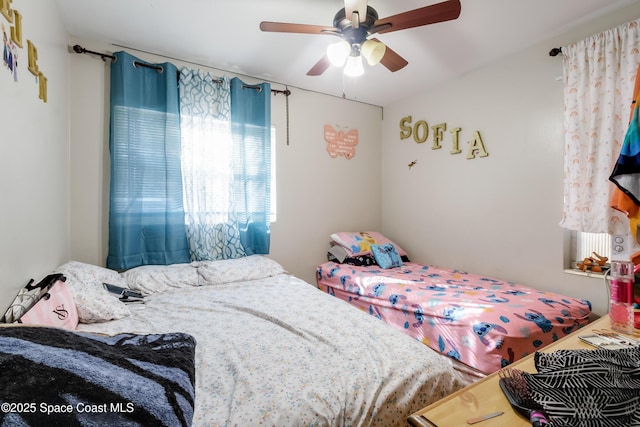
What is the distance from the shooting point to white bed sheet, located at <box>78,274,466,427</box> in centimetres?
90

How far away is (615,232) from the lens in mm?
1846

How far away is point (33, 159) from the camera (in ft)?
4.58

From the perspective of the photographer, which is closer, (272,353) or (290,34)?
(272,353)

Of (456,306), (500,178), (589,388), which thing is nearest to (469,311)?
(456,306)

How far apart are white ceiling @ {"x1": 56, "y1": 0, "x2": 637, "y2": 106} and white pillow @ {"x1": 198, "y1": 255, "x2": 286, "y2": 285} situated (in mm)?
1745

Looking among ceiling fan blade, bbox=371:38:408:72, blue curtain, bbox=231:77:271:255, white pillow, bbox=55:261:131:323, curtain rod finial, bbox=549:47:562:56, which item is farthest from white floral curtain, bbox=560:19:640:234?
white pillow, bbox=55:261:131:323

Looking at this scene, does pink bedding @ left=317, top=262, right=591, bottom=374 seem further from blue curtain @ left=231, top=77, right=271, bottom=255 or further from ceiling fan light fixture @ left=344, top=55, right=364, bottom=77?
ceiling fan light fixture @ left=344, top=55, right=364, bottom=77

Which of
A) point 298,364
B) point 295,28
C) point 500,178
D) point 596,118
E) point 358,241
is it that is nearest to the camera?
point 298,364

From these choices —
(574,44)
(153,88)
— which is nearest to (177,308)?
(153,88)

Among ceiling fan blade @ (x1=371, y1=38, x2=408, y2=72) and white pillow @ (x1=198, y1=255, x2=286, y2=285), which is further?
white pillow @ (x1=198, y1=255, x2=286, y2=285)

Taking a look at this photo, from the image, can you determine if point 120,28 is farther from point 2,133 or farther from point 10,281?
point 10,281

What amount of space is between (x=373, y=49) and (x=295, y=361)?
5.45 feet

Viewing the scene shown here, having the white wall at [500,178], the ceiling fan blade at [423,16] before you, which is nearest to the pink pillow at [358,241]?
the white wall at [500,178]

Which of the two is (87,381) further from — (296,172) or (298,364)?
(296,172)
